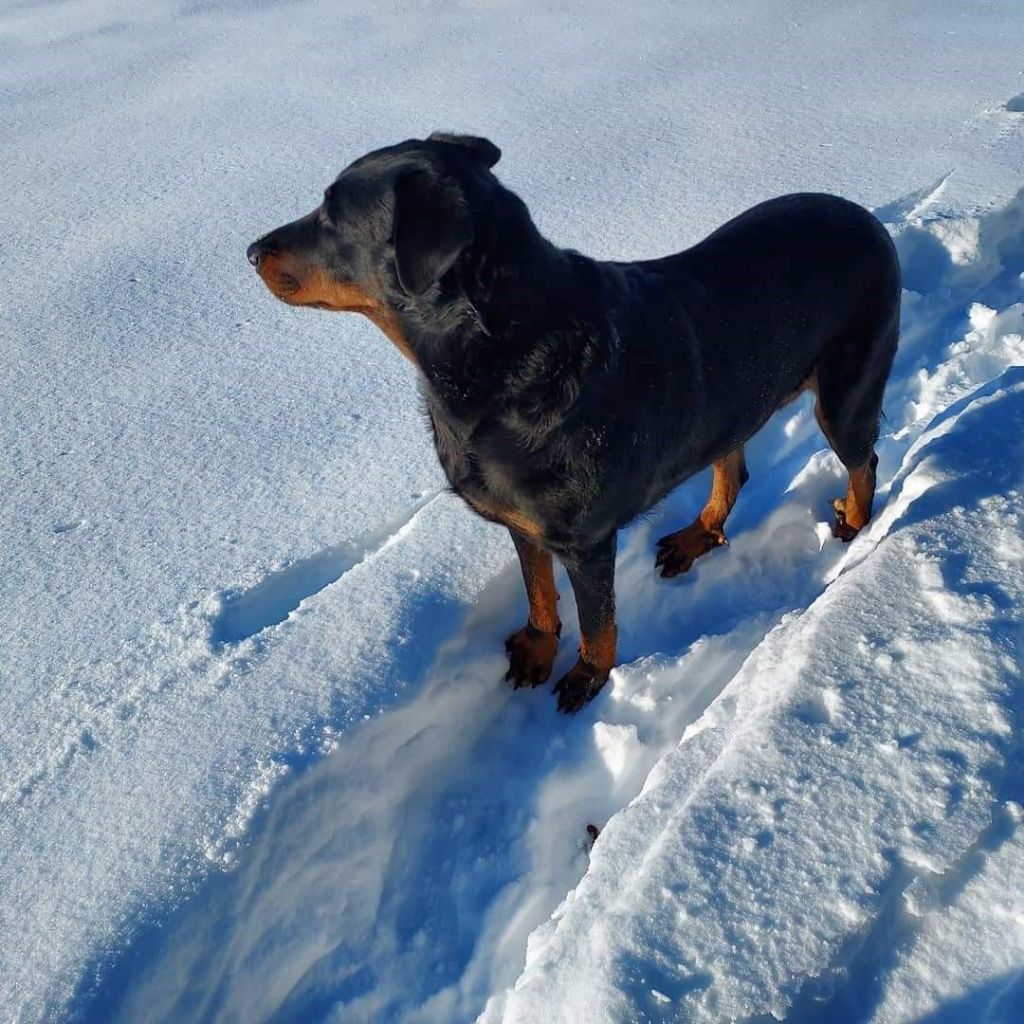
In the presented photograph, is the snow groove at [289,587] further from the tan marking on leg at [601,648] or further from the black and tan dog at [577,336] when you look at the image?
the tan marking on leg at [601,648]

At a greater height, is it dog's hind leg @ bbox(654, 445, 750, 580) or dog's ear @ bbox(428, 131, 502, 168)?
dog's ear @ bbox(428, 131, 502, 168)

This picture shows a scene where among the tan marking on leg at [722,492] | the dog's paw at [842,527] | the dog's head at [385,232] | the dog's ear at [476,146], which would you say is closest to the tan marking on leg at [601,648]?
the tan marking on leg at [722,492]

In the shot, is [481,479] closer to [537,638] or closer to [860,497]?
[537,638]

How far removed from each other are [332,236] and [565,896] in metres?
1.68

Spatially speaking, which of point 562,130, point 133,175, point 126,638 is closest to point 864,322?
point 126,638

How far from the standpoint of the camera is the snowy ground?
69.3 inches

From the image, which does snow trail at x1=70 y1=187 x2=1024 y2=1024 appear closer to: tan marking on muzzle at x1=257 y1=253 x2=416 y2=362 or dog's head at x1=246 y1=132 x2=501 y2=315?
tan marking on muzzle at x1=257 y1=253 x2=416 y2=362

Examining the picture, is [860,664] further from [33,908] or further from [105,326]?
[105,326]

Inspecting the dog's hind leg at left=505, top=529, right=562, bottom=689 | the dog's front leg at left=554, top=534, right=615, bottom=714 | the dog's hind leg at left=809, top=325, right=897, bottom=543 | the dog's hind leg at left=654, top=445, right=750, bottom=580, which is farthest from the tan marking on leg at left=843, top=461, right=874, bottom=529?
the dog's hind leg at left=505, top=529, right=562, bottom=689

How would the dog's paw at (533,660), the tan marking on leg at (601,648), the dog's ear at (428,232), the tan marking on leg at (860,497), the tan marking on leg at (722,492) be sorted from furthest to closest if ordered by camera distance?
the tan marking on leg at (722,492) → the tan marking on leg at (860,497) → the dog's paw at (533,660) → the tan marking on leg at (601,648) → the dog's ear at (428,232)

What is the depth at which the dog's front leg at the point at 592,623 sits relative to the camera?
2.39 m

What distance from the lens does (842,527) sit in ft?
9.78

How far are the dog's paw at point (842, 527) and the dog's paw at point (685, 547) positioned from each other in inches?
14.1

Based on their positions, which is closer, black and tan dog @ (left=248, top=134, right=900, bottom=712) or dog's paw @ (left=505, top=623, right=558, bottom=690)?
black and tan dog @ (left=248, top=134, right=900, bottom=712)
